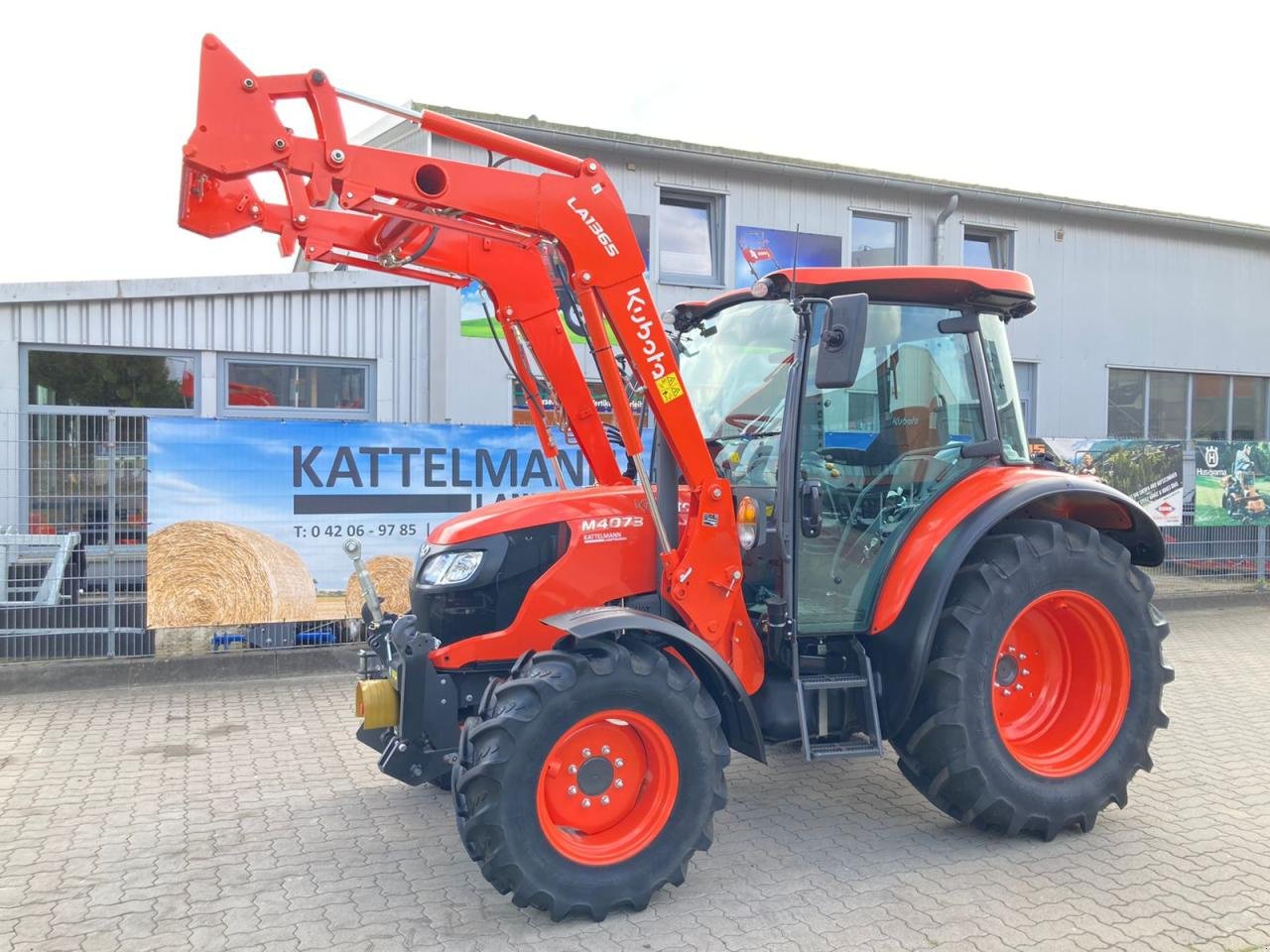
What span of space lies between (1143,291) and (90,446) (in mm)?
13686

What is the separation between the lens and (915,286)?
4387 mm

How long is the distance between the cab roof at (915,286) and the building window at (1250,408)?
12872 mm

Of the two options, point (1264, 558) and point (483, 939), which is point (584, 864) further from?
point (1264, 558)

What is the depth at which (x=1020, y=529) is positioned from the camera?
4488 millimetres

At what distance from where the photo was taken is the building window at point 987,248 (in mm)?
13891

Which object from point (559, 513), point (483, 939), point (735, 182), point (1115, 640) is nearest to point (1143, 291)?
point (735, 182)

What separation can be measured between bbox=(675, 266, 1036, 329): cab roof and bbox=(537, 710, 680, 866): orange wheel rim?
1881 mm

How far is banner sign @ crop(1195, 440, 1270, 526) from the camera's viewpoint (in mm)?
10719

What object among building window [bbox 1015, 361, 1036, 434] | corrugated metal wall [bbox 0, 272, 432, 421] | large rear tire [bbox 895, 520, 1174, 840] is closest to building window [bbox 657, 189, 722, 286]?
corrugated metal wall [bbox 0, 272, 432, 421]

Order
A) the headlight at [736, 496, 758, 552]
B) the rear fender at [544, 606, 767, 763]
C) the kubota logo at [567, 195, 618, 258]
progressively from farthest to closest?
the headlight at [736, 496, 758, 552] → the kubota logo at [567, 195, 618, 258] → the rear fender at [544, 606, 767, 763]

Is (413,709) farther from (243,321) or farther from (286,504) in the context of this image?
(243,321)

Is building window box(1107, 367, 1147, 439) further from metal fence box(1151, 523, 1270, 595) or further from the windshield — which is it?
the windshield

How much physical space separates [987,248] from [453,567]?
1197 centimetres

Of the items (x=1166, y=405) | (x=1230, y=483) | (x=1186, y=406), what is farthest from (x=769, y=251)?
(x=1186, y=406)
